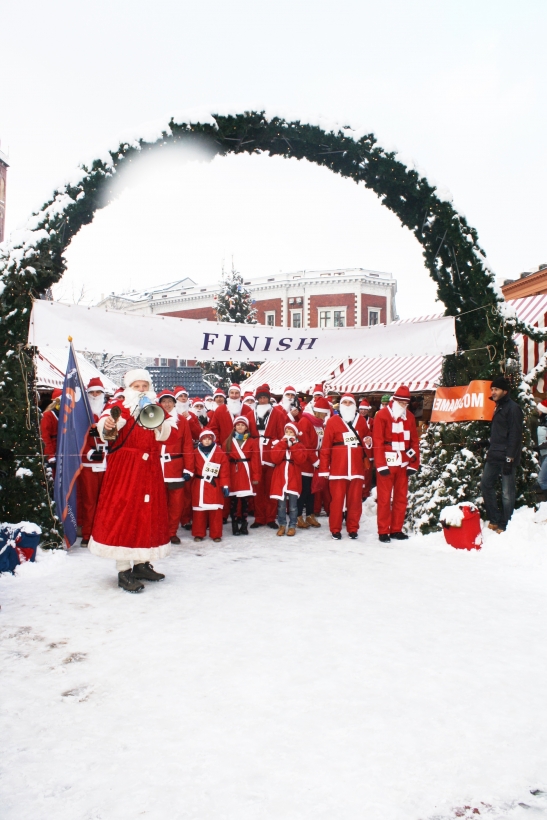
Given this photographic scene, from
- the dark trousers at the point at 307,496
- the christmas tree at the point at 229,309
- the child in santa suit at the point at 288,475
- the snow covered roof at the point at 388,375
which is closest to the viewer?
the child in santa suit at the point at 288,475

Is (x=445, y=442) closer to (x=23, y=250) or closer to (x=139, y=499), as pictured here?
(x=139, y=499)

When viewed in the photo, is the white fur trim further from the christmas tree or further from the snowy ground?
the christmas tree

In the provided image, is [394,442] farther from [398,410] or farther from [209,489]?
[209,489]

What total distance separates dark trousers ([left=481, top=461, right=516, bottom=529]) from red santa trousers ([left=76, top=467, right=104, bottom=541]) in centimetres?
466

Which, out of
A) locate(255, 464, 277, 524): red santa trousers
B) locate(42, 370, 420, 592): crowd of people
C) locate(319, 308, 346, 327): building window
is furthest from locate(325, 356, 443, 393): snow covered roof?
locate(319, 308, 346, 327): building window

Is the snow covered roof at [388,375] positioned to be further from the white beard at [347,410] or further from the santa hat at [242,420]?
the santa hat at [242,420]

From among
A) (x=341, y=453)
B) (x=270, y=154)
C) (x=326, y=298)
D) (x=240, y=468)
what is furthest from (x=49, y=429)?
(x=326, y=298)

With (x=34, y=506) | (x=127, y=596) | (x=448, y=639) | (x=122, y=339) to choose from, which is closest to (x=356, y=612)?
(x=448, y=639)

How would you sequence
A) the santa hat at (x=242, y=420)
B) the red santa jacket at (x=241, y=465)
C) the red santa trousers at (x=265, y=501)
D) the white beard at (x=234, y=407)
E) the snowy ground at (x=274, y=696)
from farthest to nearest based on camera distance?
the white beard at (x=234, y=407)
the red santa trousers at (x=265, y=501)
the santa hat at (x=242, y=420)
the red santa jacket at (x=241, y=465)
the snowy ground at (x=274, y=696)

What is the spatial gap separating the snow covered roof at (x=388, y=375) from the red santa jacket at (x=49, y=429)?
25.8ft

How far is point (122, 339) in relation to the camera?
7.92 meters

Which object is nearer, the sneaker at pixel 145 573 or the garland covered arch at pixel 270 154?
the sneaker at pixel 145 573

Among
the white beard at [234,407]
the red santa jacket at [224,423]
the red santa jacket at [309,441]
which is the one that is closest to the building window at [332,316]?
the white beard at [234,407]

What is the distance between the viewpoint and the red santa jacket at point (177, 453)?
26.3ft
